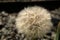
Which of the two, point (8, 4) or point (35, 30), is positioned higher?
point (8, 4)

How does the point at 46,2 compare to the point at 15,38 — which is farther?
the point at 46,2

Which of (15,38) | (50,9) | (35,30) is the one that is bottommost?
(15,38)

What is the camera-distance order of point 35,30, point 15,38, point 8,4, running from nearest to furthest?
point 35,30 → point 15,38 → point 8,4

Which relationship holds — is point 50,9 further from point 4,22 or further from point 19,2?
point 4,22

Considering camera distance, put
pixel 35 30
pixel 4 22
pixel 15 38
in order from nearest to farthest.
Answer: pixel 35 30 → pixel 15 38 → pixel 4 22

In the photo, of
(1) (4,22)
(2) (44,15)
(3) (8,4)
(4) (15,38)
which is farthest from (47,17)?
(3) (8,4)

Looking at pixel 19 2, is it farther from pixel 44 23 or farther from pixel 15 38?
pixel 44 23

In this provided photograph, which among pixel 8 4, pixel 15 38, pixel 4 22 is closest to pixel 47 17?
pixel 15 38

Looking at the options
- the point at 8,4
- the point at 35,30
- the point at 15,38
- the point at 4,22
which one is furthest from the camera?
the point at 8,4

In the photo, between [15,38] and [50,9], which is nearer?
[15,38]
